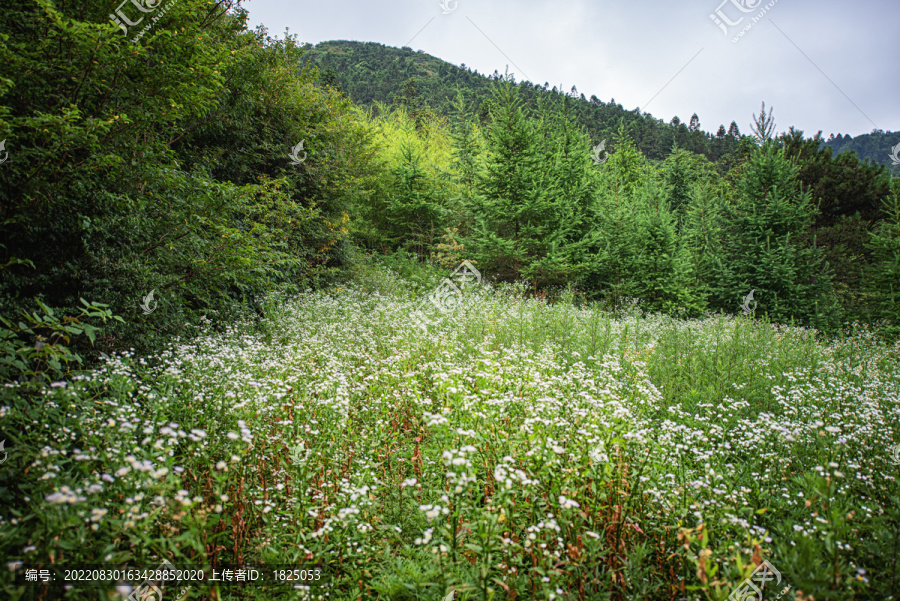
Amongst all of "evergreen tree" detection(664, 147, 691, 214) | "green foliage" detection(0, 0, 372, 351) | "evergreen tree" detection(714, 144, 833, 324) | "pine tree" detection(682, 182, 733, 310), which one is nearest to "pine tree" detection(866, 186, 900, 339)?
"evergreen tree" detection(714, 144, 833, 324)

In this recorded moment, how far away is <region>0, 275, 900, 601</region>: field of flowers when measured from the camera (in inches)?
78.0

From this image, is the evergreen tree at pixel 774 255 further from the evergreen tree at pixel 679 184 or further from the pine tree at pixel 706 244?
the evergreen tree at pixel 679 184

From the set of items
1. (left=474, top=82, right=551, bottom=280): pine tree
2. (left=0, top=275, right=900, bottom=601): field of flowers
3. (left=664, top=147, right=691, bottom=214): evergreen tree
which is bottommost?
(left=0, top=275, right=900, bottom=601): field of flowers

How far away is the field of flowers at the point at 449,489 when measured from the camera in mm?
1981

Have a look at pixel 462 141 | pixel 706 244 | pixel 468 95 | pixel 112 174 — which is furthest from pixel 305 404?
pixel 468 95

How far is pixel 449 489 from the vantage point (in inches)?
107

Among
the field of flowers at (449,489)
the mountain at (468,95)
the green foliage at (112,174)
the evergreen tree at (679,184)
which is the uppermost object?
the mountain at (468,95)

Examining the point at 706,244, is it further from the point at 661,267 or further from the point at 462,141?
the point at 462,141

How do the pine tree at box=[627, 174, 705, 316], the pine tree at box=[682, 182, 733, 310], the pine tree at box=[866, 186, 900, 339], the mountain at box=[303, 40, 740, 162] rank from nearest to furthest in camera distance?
the pine tree at box=[866, 186, 900, 339] < the pine tree at box=[627, 174, 705, 316] < the pine tree at box=[682, 182, 733, 310] < the mountain at box=[303, 40, 740, 162]

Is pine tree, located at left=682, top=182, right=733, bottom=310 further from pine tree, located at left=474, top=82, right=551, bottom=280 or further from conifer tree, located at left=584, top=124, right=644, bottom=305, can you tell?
pine tree, located at left=474, top=82, right=551, bottom=280

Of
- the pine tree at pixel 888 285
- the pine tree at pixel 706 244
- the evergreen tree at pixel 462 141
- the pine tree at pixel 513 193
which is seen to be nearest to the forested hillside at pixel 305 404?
the pine tree at pixel 888 285

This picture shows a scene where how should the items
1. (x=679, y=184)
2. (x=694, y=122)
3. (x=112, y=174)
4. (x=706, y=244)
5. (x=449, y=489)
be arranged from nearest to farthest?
(x=449, y=489), (x=112, y=174), (x=706, y=244), (x=679, y=184), (x=694, y=122)

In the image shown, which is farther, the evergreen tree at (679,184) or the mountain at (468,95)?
the mountain at (468,95)

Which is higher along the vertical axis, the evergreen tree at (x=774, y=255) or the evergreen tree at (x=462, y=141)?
the evergreen tree at (x=462, y=141)
